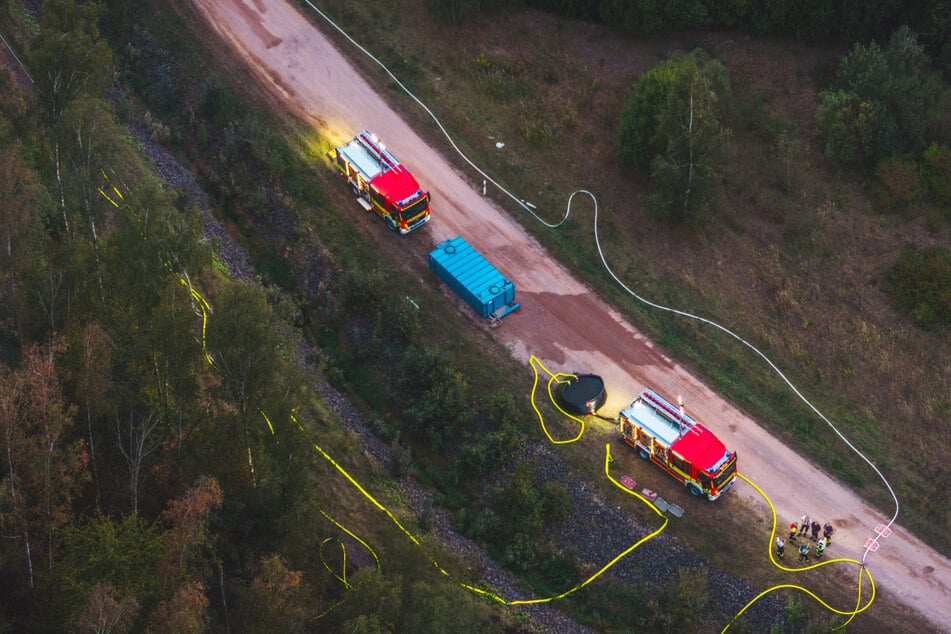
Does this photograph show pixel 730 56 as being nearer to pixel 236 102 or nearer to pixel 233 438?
pixel 236 102

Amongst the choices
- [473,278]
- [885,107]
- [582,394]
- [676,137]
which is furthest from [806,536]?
[885,107]

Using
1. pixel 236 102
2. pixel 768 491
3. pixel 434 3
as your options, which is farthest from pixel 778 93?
pixel 236 102

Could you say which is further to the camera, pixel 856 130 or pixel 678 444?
pixel 856 130

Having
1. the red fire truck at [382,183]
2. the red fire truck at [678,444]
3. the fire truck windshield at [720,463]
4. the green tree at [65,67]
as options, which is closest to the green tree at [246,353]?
the red fire truck at [678,444]

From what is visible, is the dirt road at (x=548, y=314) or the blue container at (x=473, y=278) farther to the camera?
the blue container at (x=473, y=278)

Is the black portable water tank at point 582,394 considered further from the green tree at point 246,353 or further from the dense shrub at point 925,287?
the dense shrub at point 925,287

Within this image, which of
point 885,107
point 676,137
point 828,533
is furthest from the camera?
point 885,107

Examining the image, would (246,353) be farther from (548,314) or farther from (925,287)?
(925,287)
